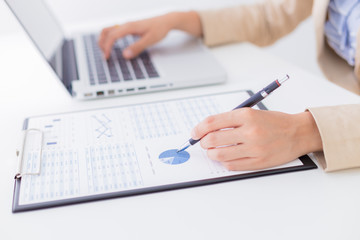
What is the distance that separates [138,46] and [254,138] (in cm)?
48

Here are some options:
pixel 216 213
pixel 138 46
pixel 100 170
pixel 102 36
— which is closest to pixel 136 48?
pixel 138 46

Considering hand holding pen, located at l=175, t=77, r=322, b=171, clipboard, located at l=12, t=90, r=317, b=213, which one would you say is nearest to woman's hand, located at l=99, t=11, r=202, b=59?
clipboard, located at l=12, t=90, r=317, b=213

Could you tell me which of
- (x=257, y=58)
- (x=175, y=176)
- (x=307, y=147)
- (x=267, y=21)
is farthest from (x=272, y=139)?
(x=267, y=21)

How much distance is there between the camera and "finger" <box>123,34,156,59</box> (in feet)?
3.17

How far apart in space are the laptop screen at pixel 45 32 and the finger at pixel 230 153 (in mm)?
384

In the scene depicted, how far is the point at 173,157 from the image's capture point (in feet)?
2.08

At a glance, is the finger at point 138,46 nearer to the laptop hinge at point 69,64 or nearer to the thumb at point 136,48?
the thumb at point 136,48

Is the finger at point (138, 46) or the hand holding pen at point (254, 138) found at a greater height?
the finger at point (138, 46)

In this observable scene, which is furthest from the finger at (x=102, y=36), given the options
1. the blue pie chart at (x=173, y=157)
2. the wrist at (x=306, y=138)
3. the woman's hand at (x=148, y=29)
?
the wrist at (x=306, y=138)

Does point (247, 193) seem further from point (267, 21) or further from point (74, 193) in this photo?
point (267, 21)

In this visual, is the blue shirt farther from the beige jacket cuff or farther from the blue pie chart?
the blue pie chart

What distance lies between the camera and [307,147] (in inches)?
24.9

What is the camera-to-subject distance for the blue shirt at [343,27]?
0.94 meters

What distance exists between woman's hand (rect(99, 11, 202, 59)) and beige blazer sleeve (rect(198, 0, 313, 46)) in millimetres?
38
